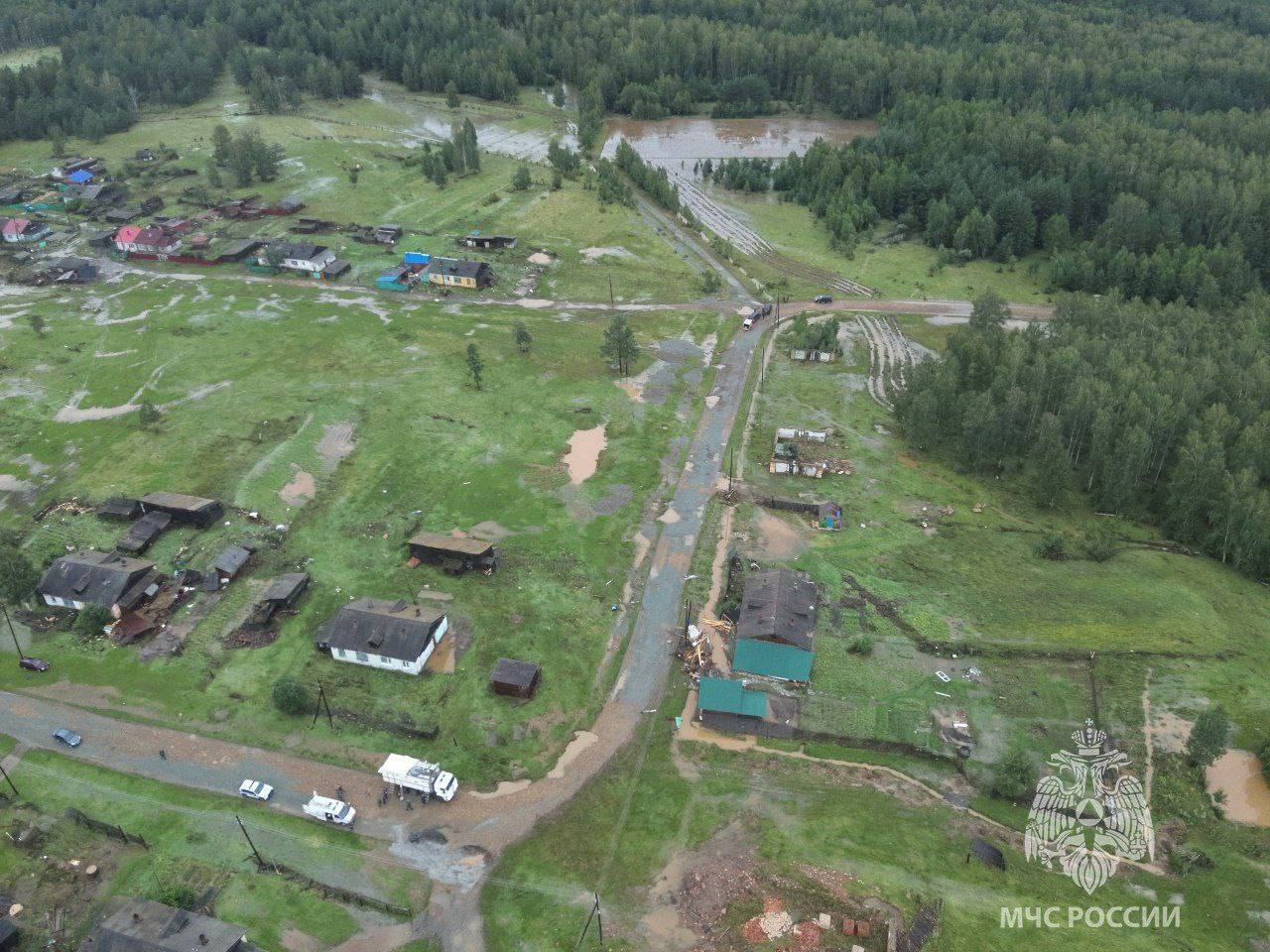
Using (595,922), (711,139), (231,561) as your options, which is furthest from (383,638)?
(711,139)

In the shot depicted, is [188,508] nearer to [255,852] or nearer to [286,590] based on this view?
Answer: [286,590]

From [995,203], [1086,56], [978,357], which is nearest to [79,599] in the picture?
[978,357]

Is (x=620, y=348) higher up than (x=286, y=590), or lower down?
higher up

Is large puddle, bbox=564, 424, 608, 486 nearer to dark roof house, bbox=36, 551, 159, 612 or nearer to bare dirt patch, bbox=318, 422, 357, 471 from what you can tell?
bare dirt patch, bbox=318, 422, 357, 471

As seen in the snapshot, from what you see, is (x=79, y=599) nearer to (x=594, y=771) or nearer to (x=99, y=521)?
(x=99, y=521)

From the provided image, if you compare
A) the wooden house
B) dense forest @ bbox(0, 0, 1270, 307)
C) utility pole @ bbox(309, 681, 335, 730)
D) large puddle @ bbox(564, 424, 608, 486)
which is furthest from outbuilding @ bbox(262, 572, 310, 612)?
dense forest @ bbox(0, 0, 1270, 307)

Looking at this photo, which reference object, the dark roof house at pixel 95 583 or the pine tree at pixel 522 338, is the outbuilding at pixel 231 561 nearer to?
the dark roof house at pixel 95 583
